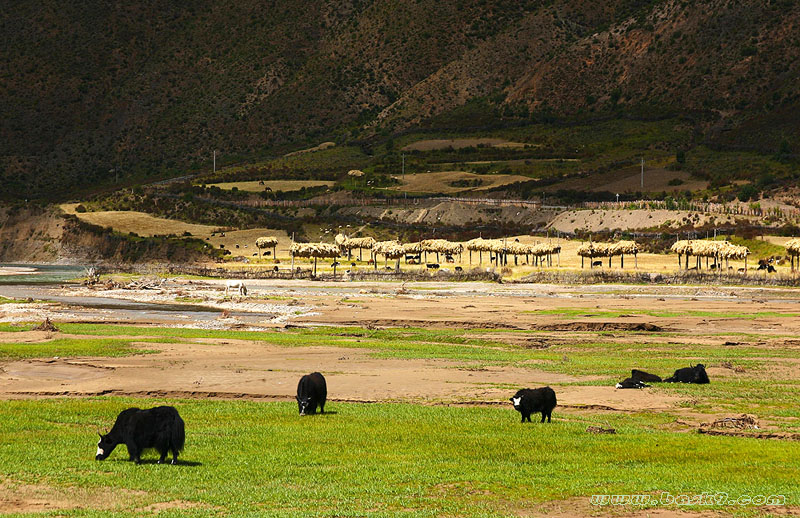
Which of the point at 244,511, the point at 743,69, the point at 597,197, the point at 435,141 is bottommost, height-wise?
the point at 244,511

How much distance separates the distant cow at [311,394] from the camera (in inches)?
872

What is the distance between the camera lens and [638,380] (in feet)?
86.9

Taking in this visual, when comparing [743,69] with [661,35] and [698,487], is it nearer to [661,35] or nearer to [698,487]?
[661,35]

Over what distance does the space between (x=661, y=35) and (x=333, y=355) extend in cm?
17369

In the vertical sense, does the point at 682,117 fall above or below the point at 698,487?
above

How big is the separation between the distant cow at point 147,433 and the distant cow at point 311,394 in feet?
18.3

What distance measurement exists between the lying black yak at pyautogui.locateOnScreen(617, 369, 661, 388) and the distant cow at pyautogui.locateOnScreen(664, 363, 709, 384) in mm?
448

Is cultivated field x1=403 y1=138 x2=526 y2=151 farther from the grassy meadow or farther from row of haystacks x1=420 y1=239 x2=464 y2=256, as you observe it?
the grassy meadow

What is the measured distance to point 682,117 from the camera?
172000 mm

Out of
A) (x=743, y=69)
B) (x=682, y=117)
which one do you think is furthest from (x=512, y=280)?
(x=743, y=69)

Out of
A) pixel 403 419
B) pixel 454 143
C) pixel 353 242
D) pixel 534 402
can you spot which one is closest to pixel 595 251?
pixel 353 242

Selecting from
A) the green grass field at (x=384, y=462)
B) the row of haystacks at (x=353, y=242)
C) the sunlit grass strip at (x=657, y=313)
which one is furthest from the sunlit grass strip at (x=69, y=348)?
the row of haystacks at (x=353, y=242)

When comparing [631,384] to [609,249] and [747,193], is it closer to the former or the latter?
[609,249]

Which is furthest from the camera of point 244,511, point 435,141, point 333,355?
point 435,141
